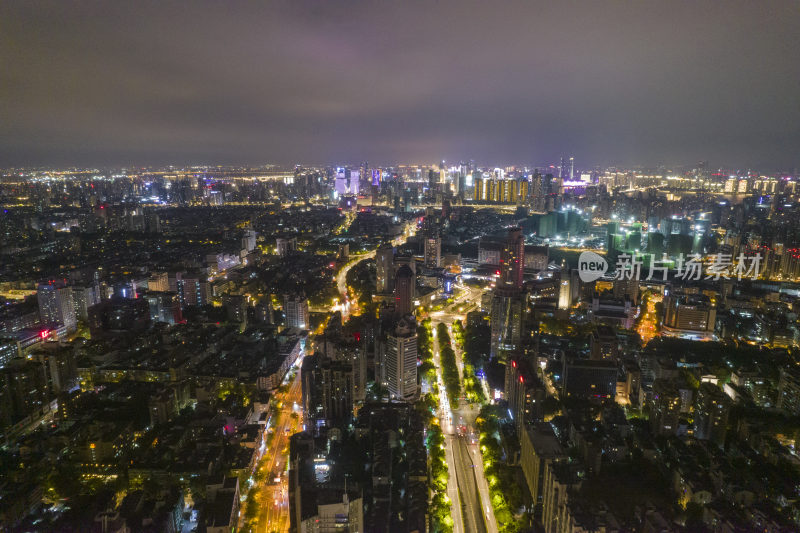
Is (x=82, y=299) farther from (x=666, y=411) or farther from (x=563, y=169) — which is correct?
(x=563, y=169)

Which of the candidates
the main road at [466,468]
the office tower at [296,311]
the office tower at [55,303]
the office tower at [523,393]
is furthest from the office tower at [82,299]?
the office tower at [523,393]

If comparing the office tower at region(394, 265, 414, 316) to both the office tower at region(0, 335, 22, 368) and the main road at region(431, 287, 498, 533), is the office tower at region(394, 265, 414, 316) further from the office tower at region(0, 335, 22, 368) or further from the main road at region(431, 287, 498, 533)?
the office tower at region(0, 335, 22, 368)

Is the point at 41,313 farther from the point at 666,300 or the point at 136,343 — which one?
the point at 666,300

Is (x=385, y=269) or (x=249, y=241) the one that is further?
(x=249, y=241)

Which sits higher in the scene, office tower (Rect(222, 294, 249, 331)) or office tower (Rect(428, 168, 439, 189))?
office tower (Rect(428, 168, 439, 189))

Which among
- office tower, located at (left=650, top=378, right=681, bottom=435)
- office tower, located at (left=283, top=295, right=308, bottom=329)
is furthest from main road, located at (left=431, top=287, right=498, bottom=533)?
office tower, located at (left=283, top=295, right=308, bottom=329)

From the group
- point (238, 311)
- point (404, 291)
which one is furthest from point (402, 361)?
point (238, 311)

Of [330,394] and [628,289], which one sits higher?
[628,289]
